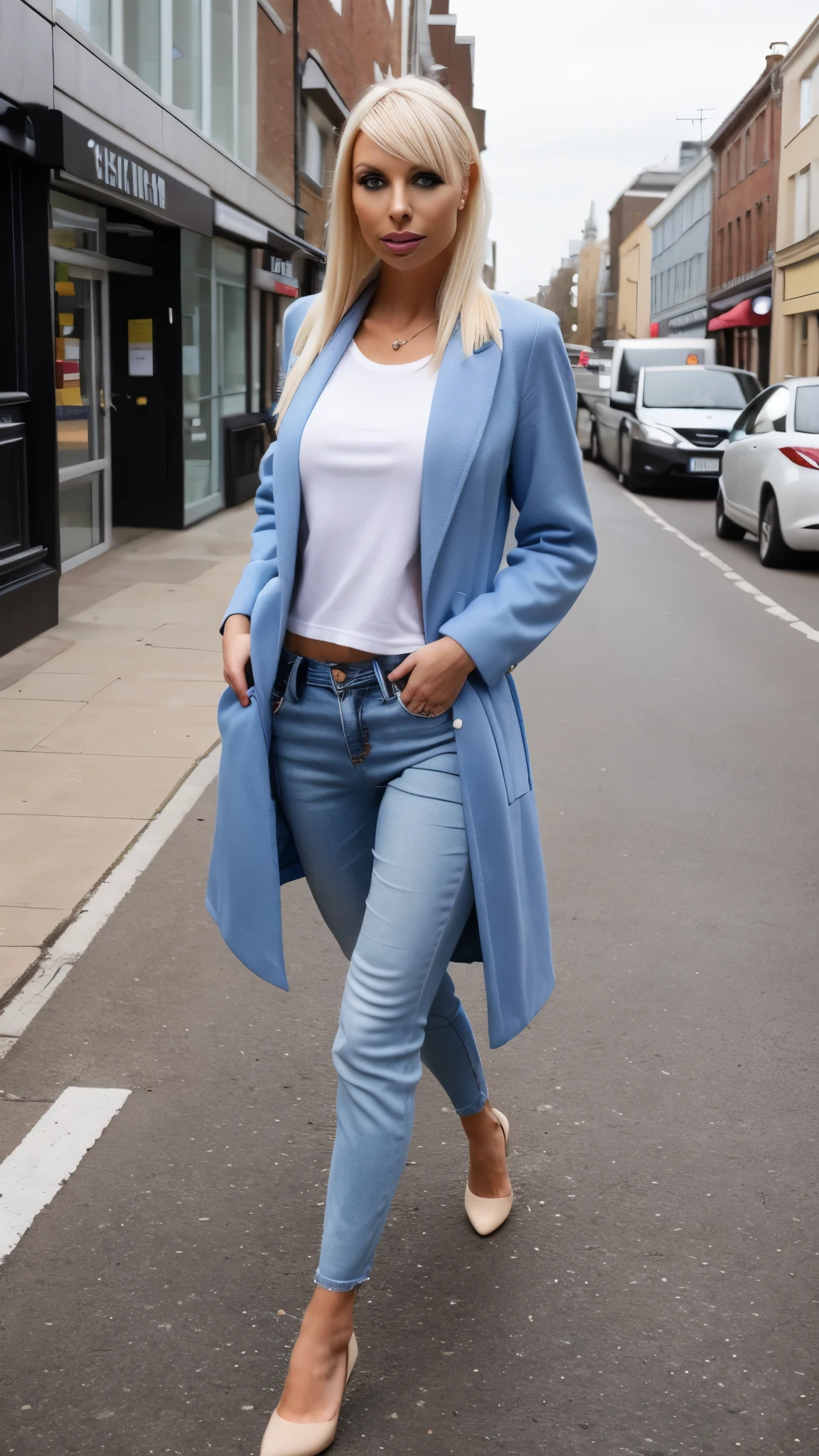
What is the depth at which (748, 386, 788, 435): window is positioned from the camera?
13969mm

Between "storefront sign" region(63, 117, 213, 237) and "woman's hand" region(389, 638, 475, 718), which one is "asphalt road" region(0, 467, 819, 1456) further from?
"storefront sign" region(63, 117, 213, 237)

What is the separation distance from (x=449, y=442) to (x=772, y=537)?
1193cm

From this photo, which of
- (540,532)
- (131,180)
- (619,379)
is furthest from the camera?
(619,379)

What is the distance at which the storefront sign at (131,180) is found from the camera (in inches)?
389

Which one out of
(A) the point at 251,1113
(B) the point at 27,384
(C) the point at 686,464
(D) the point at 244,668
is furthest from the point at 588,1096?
(C) the point at 686,464

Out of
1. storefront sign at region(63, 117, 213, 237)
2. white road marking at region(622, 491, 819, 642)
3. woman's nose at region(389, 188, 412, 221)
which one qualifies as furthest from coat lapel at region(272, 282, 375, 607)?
white road marking at region(622, 491, 819, 642)

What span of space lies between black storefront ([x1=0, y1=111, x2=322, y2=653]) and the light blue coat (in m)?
6.95

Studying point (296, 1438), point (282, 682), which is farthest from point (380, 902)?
point (296, 1438)

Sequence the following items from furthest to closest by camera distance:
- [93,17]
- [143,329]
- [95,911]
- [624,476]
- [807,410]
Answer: [624,476] < [143,329] < [807,410] < [93,17] < [95,911]

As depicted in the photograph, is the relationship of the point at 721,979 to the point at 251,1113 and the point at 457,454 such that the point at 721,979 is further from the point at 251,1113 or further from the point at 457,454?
the point at 457,454

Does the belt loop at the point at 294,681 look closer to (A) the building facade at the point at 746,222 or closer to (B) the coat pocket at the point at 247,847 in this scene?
(B) the coat pocket at the point at 247,847

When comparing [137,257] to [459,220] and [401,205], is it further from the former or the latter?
[401,205]

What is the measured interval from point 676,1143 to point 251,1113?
0.93 metres

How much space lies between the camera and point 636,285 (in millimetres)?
96625
